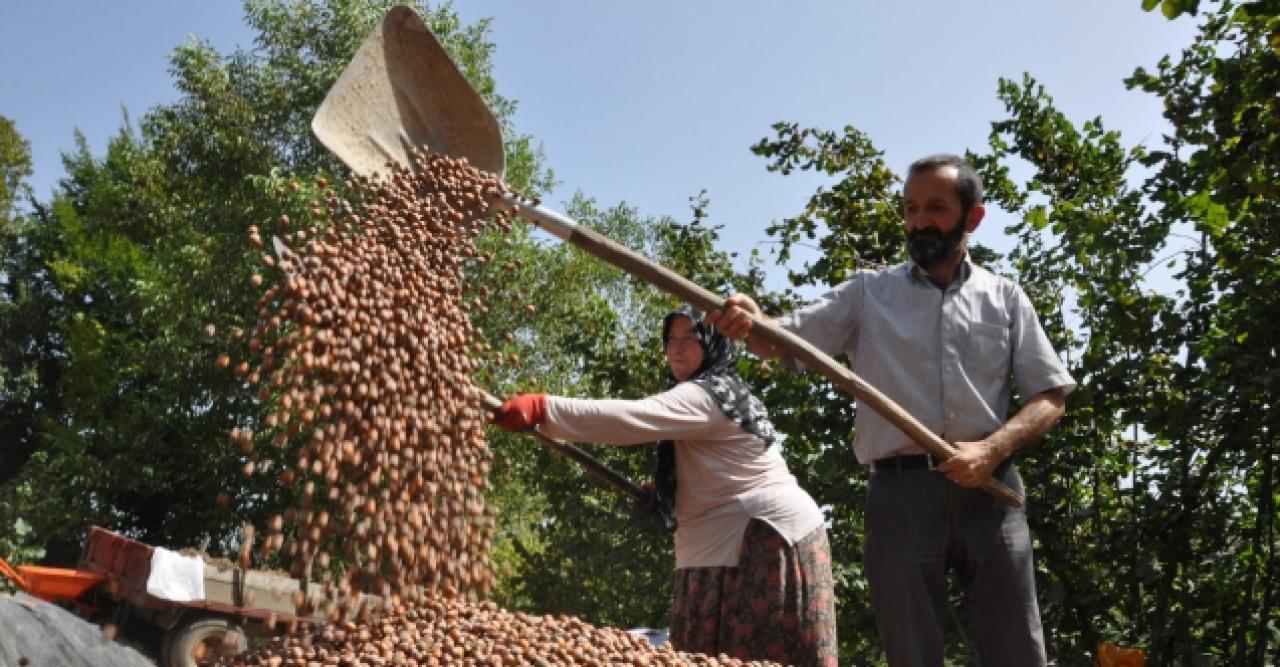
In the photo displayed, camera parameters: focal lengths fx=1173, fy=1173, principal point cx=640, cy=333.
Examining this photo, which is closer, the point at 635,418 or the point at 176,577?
the point at 635,418

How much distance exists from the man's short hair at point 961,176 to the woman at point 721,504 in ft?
2.40

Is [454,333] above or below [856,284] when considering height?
below

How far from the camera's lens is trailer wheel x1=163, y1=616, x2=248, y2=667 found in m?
8.53

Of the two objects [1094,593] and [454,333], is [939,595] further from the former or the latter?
[1094,593]

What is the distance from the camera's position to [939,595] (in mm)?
2471

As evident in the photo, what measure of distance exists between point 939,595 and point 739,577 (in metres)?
0.50

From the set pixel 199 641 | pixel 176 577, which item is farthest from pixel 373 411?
pixel 199 641

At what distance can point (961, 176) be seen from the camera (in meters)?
2.61

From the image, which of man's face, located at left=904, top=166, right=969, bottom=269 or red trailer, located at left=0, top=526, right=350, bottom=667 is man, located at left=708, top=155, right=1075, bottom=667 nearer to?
man's face, located at left=904, top=166, right=969, bottom=269

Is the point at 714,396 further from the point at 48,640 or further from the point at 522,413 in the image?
the point at 48,640

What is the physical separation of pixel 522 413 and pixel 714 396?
1.74 feet

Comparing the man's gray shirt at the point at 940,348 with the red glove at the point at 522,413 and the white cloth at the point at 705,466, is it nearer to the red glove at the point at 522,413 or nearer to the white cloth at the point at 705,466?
the white cloth at the point at 705,466

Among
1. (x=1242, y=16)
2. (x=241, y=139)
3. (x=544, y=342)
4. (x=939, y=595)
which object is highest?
(x=241, y=139)

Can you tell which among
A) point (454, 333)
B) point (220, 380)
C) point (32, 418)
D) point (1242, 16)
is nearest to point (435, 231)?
point (454, 333)
